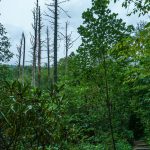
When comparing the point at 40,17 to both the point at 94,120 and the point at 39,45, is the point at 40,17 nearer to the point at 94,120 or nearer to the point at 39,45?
the point at 39,45

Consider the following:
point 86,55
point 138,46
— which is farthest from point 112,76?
point 138,46

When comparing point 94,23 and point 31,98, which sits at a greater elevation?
point 94,23

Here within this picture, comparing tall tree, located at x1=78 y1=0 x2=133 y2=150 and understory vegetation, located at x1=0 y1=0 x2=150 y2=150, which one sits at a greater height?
tall tree, located at x1=78 y1=0 x2=133 y2=150

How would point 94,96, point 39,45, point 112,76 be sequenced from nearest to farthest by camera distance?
1. point 112,76
2. point 94,96
3. point 39,45

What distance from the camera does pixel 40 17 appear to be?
34344mm

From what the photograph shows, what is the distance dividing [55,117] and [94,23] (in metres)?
7.41

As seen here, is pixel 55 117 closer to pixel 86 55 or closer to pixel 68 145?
pixel 68 145

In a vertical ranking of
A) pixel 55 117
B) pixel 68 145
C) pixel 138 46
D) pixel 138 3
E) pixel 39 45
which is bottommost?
pixel 68 145

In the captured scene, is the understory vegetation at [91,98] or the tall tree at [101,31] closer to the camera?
the understory vegetation at [91,98]

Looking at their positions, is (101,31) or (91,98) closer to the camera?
(101,31)

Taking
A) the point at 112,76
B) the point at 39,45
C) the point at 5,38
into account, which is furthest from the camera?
the point at 39,45

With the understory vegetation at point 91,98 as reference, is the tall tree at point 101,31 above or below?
above

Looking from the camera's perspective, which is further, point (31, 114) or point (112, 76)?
point (112, 76)

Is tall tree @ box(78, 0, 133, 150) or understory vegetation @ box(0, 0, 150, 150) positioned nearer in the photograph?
understory vegetation @ box(0, 0, 150, 150)
